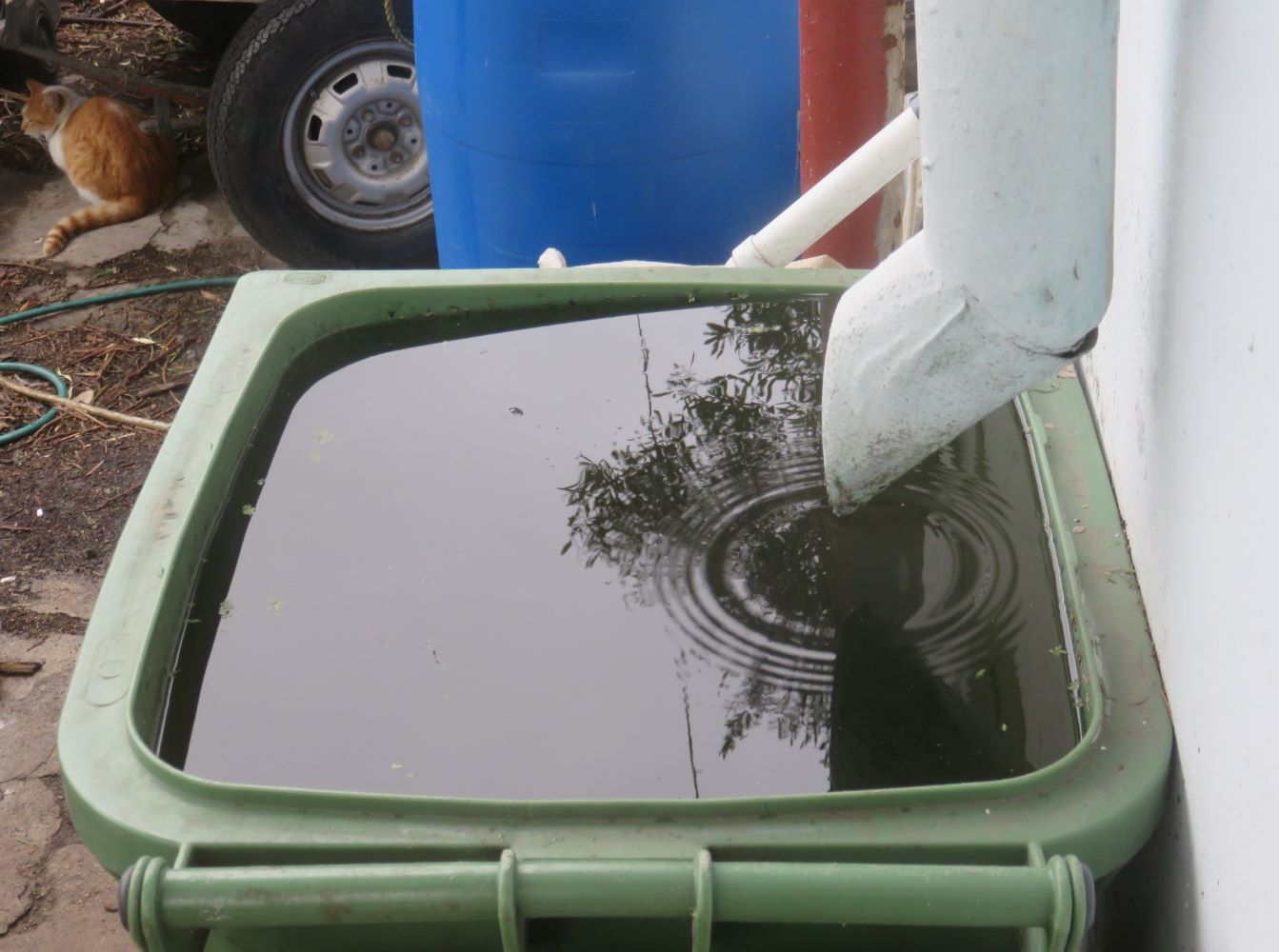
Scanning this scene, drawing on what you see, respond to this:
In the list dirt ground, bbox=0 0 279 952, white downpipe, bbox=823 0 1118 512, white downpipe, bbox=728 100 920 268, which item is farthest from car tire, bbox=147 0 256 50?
white downpipe, bbox=823 0 1118 512

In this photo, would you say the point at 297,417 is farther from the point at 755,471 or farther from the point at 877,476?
the point at 877,476

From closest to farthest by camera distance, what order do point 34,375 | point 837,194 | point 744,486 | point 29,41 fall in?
point 744,486, point 837,194, point 34,375, point 29,41

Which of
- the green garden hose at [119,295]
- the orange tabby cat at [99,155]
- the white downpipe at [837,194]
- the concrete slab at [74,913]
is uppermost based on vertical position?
the white downpipe at [837,194]

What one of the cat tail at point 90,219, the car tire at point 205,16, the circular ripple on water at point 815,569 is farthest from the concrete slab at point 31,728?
the car tire at point 205,16

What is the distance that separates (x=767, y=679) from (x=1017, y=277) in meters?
0.44

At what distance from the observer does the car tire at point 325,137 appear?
3.28 meters

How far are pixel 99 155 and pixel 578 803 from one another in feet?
12.1

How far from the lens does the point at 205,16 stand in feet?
14.0

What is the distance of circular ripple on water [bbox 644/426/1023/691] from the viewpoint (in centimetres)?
119

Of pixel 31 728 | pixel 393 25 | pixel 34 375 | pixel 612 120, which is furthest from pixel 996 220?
pixel 34 375

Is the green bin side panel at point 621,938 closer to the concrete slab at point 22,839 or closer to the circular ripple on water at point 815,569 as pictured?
the circular ripple on water at point 815,569

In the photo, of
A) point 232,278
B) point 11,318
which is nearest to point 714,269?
point 232,278

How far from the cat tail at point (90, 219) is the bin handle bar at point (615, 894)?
3525 mm

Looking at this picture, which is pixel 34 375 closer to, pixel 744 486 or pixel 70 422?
pixel 70 422
